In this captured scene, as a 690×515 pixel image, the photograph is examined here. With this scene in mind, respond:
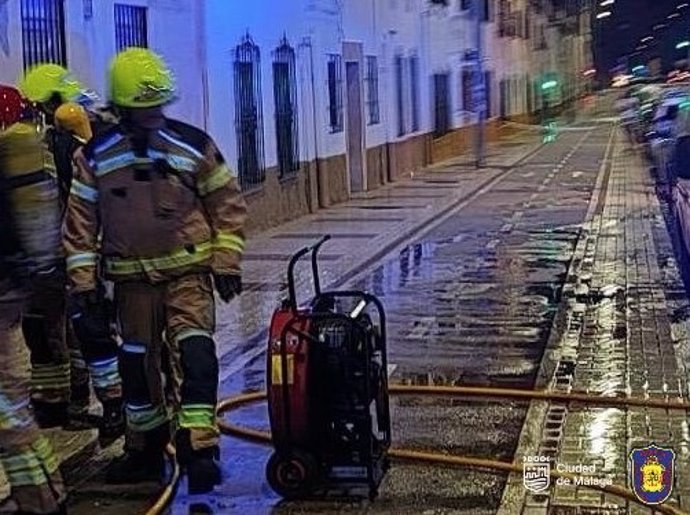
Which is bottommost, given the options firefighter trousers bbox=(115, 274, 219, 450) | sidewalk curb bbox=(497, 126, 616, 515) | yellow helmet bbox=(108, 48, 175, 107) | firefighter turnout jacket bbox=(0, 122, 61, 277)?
sidewalk curb bbox=(497, 126, 616, 515)

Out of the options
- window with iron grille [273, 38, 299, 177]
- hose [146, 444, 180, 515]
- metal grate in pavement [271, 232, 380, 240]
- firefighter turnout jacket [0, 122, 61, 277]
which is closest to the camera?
firefighter turnout jacket [0, 122, 61, 277]

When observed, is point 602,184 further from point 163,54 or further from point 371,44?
point 163,54

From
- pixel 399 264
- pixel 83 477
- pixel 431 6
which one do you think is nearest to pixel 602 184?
pixel 431 6

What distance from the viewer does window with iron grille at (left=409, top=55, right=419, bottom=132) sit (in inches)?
1215

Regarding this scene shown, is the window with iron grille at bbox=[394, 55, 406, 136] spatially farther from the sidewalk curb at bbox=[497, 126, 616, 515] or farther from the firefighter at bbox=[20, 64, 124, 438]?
the firefighter at bbox=[20, 64, 124, 438]

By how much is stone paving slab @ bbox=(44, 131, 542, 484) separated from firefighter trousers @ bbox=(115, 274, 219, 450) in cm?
68

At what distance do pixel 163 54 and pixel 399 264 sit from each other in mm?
3643

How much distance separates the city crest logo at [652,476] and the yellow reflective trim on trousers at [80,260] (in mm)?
2730

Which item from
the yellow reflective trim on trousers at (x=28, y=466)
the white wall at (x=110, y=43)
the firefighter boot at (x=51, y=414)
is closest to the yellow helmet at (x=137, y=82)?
the yellow reflective trim on trousers at (x=28, y=466)

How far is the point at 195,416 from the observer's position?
6.19 m

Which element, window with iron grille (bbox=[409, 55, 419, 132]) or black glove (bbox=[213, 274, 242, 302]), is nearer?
black glove (bbox=[213, 274, 242, 302])

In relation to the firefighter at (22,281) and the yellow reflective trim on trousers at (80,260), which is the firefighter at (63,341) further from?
the firefighter at (22,281)

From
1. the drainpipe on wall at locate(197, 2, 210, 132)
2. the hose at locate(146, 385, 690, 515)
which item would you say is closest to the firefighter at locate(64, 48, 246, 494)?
the hose at locate(146, 385, 690, 515)

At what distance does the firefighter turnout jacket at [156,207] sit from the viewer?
6230mm
